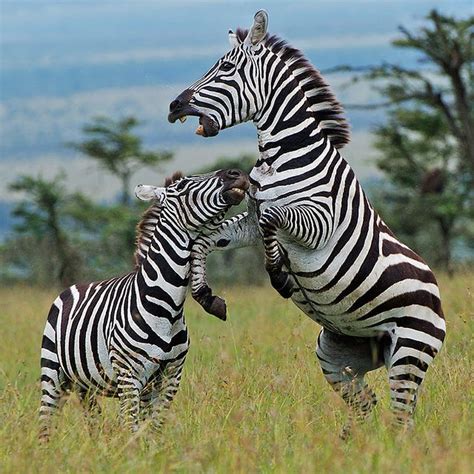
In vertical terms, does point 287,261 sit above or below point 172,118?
below

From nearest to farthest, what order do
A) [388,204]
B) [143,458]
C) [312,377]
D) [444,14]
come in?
[143,458] < [312,377] < [444,14] < [388,204]

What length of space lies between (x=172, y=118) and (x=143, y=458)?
90.7 inches

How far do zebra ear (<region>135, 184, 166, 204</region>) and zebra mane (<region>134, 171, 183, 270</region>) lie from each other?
0.13 m

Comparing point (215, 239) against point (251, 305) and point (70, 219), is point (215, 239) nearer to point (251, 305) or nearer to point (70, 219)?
point (251, 305)

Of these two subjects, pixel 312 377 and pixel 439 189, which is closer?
pixel 312 377

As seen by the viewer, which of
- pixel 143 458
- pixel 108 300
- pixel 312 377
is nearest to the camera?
pixel 143 458

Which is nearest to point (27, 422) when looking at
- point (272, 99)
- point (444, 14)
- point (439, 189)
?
point (272, 99)

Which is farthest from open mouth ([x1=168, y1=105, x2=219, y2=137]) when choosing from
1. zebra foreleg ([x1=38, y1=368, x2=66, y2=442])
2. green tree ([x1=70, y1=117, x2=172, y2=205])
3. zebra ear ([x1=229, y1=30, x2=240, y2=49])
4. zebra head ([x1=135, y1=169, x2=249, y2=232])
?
green tree ([x1=70, y1=117, x2=172, y2=205])

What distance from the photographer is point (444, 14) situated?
2736cm

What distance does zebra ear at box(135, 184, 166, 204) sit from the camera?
665 cm

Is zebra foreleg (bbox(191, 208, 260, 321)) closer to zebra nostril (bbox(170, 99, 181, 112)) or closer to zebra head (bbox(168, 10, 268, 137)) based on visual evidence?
zebra head (bbox(168, 10, 268, 137))

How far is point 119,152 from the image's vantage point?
142 ft

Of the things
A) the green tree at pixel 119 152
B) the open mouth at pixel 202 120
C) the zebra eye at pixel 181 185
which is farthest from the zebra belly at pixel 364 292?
the green tree at pixel 119 152

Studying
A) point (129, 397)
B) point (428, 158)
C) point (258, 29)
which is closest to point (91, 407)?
point (129, 397)
